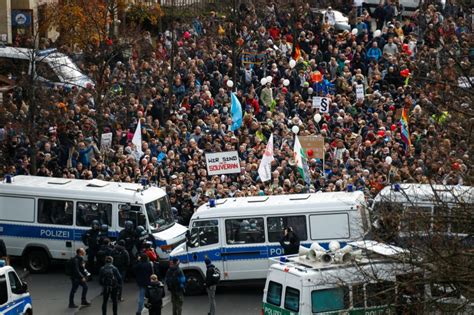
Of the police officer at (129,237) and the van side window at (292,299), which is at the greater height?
the police officer at (129,237)

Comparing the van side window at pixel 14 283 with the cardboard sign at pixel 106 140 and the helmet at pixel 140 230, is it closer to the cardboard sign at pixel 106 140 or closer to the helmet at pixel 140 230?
the helmet at pixel 140 230

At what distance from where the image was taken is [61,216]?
101ft

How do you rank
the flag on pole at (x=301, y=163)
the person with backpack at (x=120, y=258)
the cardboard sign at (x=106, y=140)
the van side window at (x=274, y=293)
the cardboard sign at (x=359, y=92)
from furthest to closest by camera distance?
1. the cardboard sign at (x=359, y=92)
2. the cardboard sign at (x=106, y=140)
3. the flag on pole at (x=301, y=163)
4. the person with backpack at (x=120, y=258)
5. the van side window at (x=274, y=293)

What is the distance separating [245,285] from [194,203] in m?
4.21

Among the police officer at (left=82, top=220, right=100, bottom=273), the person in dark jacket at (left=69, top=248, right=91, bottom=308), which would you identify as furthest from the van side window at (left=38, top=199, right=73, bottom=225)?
the person in dark jacket at (left=69, top=248, right=91, bottom=308)

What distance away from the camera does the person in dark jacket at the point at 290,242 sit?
28250 mm

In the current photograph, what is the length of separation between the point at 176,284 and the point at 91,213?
4.73 meters

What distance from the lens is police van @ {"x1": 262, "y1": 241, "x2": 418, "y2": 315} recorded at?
2225cm

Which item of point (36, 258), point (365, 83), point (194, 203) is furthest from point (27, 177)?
point (365, 83)

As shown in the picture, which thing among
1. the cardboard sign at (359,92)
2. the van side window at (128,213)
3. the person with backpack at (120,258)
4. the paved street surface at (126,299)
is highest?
the cardboard sign at (359,92)

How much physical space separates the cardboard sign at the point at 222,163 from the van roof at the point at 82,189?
2.83 m

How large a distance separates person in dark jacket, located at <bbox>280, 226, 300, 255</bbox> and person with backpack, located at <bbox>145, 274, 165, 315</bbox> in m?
3.46

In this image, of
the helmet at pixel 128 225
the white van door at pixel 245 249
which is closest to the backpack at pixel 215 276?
the white van door at pixel 245 249

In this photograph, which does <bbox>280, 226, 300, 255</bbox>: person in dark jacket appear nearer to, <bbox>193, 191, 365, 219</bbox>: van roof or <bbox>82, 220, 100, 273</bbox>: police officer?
<bbox>193, 191, 365, 219</bbox>: van roof
